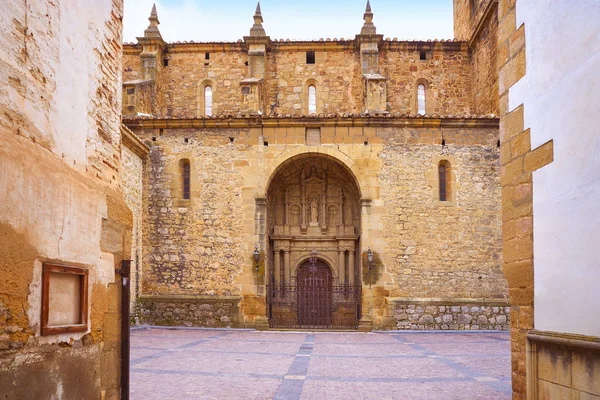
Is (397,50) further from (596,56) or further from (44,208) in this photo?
(44,208)

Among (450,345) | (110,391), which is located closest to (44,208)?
(110,391)

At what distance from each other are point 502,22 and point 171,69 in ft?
57.5

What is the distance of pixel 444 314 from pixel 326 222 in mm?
5078

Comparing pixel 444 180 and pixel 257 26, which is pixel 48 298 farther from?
pixel 257 26

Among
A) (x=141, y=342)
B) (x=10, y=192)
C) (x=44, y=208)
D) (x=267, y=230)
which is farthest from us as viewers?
(x=267, y=230)

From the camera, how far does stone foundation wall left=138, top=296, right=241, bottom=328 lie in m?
16.2

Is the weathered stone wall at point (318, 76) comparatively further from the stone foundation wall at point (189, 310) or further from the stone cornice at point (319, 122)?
the stone foundation wall at point (189, 310)

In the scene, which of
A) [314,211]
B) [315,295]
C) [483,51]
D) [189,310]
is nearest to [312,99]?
[314,211]

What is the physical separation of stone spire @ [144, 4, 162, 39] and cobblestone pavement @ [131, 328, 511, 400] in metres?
11.9

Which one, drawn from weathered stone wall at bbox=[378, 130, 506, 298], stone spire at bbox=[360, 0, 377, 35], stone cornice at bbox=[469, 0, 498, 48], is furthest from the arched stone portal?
stone cornice at bbox=[469, 0, 498, 48]

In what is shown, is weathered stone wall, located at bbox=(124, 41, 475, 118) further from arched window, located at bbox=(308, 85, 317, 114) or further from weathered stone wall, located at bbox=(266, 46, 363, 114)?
arched window, located at bbox=(308, 85, 317, 114)

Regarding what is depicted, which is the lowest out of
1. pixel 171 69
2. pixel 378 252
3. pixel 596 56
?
pixel 378 252

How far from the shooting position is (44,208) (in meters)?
3.85

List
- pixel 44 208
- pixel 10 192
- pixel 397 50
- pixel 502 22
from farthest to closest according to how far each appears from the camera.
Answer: pixel 397 50 → pixel 502 22 → pixel 44 208 → pixel 10 192
